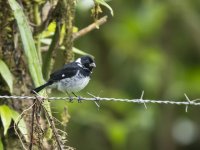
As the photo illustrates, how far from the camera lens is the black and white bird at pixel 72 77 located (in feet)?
15.1

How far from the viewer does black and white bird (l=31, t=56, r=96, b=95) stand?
4.61 metres

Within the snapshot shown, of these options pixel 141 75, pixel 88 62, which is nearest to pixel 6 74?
pixel 88 62

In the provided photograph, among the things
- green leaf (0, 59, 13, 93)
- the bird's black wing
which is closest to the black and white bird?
the bird's black wing

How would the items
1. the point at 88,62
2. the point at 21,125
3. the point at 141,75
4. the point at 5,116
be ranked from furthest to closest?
the point at 141,75 → the point at 88,62 → the point at 5,116 → the point at 21,125

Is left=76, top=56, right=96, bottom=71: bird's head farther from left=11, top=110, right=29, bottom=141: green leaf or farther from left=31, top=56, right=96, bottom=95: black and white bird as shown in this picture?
left=11, top=110, right=29, bottom=141: green leaf

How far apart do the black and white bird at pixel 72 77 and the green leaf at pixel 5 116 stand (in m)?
0.31

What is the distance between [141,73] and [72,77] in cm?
Answer: 442

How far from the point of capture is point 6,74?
15.5 ft

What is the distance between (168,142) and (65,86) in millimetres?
4866

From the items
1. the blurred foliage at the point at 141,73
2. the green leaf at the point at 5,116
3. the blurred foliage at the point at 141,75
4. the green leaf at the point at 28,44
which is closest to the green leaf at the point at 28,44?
the green leaf at the point at 28,44

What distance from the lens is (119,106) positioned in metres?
8.99

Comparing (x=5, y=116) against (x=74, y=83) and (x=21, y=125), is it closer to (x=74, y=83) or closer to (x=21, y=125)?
(x=21, y=125)

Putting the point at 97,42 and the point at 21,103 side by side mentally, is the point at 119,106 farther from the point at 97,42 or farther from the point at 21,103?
the point at 21,103

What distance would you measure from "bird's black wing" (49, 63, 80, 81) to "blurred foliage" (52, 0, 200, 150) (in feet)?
13.1
